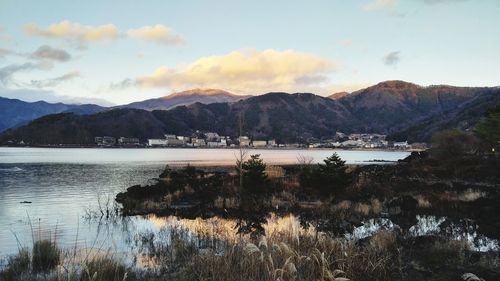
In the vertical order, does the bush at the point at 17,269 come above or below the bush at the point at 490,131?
below

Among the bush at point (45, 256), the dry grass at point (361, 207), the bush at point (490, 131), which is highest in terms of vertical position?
the bush at point (490, 131)

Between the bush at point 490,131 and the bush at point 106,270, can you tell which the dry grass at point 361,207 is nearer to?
the bush at point 106,270

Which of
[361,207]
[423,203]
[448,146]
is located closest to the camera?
[361,207]

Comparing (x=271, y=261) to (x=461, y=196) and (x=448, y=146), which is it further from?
(x=448, y=146)

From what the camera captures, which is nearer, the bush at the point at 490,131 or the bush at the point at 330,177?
the bush at the point at 330,177

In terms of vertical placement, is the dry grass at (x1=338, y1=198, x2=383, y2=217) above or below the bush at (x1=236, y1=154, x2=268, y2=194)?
below

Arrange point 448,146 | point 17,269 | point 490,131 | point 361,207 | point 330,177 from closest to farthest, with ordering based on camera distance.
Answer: point 17,269 < point 361,207 < point 330,177 < point 448,146 < point 490,131

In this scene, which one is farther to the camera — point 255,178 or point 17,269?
point 255,178

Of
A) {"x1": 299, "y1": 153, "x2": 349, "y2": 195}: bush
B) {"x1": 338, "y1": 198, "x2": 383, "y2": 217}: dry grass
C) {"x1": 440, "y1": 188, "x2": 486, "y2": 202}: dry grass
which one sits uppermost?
{"x1": 299, "y1": 153, "x2": 349, "y2": 195}: bush

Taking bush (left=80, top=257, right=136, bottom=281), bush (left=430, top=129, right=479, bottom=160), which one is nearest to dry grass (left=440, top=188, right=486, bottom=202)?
bush (left=80, top=257, right=136, bottom=281)

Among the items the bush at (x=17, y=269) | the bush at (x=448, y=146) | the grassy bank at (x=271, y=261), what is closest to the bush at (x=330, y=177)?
the grassy bank at (x=271, y=261)

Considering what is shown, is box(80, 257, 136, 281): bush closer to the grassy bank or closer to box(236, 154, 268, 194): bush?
the grassy bank

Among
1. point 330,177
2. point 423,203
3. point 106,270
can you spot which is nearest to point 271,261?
point 106,270

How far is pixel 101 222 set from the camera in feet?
82.6
